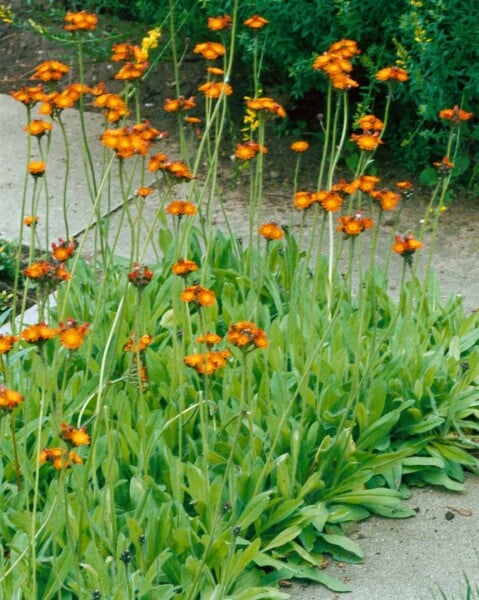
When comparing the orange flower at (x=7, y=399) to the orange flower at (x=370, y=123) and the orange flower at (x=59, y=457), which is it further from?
the orange flower at (x=370, y=123)

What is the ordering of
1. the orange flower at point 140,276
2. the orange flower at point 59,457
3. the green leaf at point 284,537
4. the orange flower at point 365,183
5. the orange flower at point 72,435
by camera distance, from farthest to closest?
the orange flower at point 365,183, the green leaf at point 284,537, the orange flower at point 140,276, the orange flower at point 59,457, the orange flower at point 72,435

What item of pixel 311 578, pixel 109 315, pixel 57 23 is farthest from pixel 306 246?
pixel 57 23

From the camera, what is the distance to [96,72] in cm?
664

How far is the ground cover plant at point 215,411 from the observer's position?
2.84m

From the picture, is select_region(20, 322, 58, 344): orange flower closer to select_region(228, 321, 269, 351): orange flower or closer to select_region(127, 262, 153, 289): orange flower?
select_region(127, 262, 153, 289): orange flower

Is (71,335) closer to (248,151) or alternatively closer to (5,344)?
(5,344)

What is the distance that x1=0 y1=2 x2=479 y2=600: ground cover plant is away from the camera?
9.30ft

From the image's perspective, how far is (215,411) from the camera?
3.54 metres

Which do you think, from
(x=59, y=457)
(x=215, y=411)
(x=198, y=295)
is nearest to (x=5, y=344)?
(x=59, y=457)

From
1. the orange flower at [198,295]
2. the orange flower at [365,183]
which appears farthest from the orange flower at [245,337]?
the orange flower at [365,183]

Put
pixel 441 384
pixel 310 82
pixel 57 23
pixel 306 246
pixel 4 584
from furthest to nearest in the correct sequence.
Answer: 1. pixel 57 23
2. pixel 310 82
3. pixel 306 246
4. pixel 441 384
5. pixel 4 584

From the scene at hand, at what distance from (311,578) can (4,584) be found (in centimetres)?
79

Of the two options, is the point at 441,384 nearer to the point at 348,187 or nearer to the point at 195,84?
the point at 348,187

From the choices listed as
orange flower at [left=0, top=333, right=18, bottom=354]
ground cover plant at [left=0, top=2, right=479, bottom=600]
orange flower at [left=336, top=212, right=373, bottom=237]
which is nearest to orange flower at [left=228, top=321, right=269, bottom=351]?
ground cover plant at [left=0, top=2, right=479, bottom=600]
